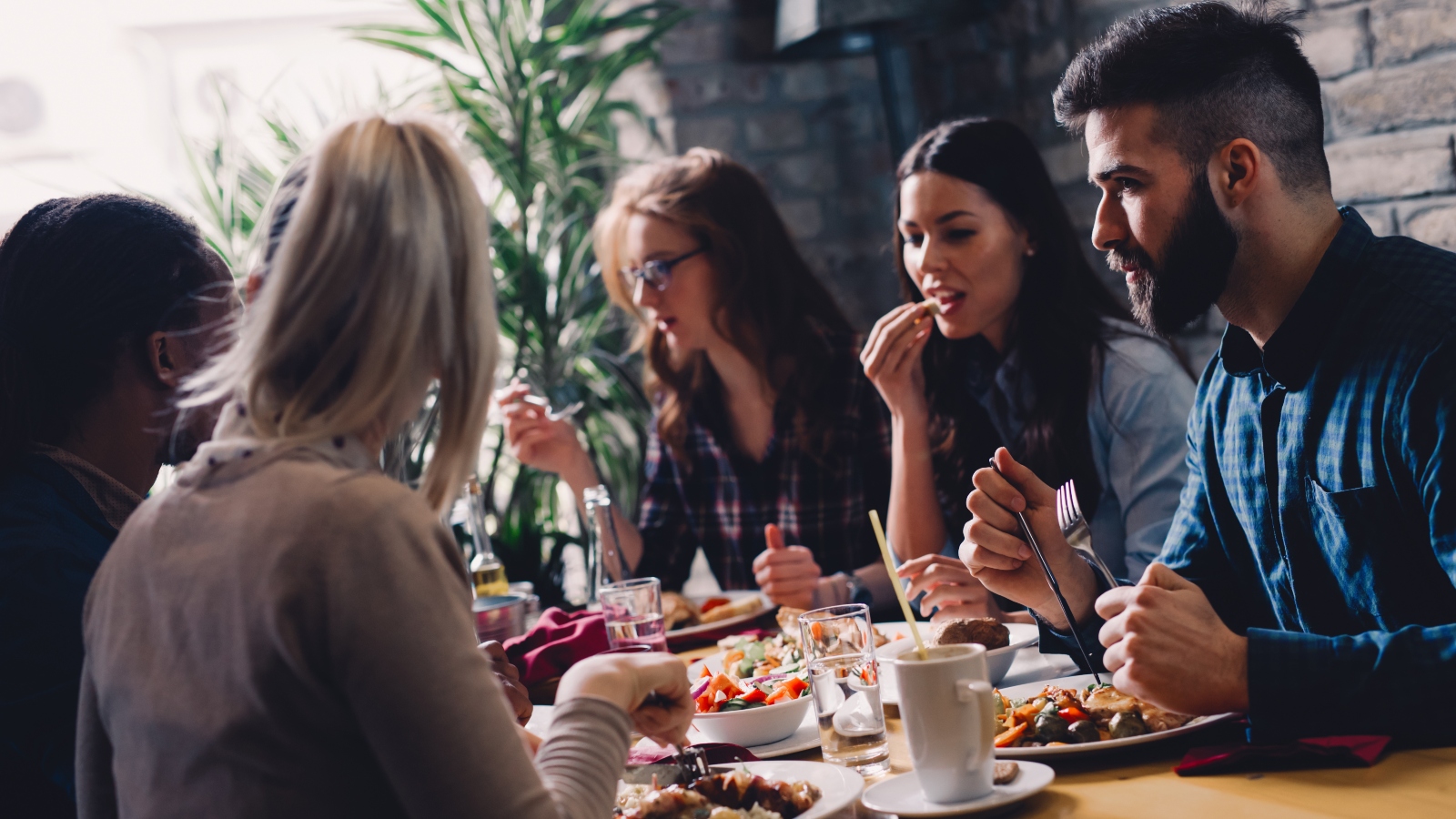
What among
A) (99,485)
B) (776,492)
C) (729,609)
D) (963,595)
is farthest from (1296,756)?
(776,492)

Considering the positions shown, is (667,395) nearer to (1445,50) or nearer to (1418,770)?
(1445,50)

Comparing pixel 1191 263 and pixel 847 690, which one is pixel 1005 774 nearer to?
pixel 847 690

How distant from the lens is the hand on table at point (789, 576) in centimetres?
197

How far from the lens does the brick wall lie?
2.43 meters

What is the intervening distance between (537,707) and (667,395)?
1.30 m

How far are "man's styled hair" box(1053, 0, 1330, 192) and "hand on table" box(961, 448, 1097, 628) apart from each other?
0.42m

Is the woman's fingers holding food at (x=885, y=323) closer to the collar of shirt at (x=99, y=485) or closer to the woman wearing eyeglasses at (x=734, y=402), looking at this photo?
the woman wearing eyeglasses at (x=734, y=402)

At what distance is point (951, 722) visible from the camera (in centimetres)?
96

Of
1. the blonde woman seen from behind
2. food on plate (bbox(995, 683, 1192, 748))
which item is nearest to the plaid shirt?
food on plate (bbox(995, 683, 1192, 748))

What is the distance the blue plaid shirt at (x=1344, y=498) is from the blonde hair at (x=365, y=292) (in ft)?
2.54

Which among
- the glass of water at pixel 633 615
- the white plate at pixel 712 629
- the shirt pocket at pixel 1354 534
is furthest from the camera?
the white plate at pixel 712 629

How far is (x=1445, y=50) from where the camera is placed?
2.24 metres

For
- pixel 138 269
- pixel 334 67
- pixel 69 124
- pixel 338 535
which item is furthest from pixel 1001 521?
pixel 69 124

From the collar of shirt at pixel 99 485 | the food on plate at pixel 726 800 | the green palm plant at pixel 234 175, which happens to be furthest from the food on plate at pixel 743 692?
the green palm plant at pixel 234 175
